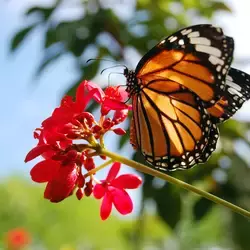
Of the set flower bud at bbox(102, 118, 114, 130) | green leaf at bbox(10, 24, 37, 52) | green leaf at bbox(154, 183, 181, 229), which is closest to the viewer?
flower bud at bbox(102, 118, 114, 130)

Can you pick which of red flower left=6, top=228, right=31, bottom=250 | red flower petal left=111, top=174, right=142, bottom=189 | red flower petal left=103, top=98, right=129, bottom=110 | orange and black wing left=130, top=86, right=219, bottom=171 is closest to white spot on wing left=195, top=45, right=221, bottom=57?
orange and black wing left=130, top=86, right=219, bottom=171

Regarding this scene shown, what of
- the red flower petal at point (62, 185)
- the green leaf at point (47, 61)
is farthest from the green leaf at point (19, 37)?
the red flower petal at point (62, 185)

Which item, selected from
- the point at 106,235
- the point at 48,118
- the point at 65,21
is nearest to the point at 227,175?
the point at 65,21

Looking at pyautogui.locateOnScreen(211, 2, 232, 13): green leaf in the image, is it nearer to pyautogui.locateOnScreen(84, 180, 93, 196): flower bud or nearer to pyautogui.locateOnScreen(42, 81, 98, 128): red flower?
pyautogui.locateOnScreen(42, 81, 98, 128): red flower

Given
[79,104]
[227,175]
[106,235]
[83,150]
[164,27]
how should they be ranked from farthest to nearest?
1. [106,235]
2. [164,27]
3. [227,175]
4. [79,104]
5. [83,150]

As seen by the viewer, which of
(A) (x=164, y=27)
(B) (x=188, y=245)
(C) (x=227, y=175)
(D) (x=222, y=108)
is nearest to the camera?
(D) (x=222, y=108)

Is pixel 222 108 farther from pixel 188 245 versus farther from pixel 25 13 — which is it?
pixel 188 245
